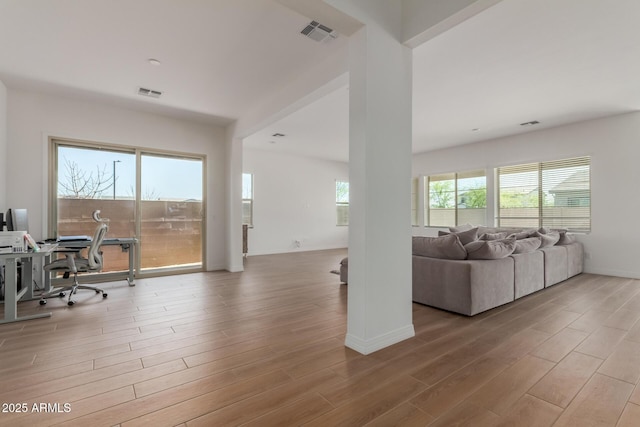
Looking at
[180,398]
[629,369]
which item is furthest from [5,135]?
[629,369]

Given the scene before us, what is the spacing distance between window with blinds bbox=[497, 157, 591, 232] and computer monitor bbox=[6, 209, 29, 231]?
8.45m

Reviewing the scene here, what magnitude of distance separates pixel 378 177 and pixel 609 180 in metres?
5.51

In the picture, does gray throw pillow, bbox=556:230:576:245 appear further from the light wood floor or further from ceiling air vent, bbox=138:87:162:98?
ceiling air vent, bbox=138:87:162:98

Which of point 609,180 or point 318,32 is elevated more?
point 318,32

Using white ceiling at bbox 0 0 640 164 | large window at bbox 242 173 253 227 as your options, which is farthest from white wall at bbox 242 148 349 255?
white ceiling at bbox 0 0 640 164

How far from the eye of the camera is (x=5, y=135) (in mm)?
4012

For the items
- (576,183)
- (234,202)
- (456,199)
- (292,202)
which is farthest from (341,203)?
(576,183)

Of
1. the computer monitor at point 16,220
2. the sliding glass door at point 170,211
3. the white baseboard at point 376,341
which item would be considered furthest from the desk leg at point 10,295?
the white baseboard at point 376,341

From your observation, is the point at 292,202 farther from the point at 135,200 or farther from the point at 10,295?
the point at 10,295

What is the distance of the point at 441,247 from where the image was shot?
11.5 feet

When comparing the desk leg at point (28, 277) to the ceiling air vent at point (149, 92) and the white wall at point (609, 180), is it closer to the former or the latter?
the ceiling air vent at point (149, 92)

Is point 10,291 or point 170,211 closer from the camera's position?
point 10,291

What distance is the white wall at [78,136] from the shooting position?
13.6ft

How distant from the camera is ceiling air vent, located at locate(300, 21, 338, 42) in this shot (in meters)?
2.71
